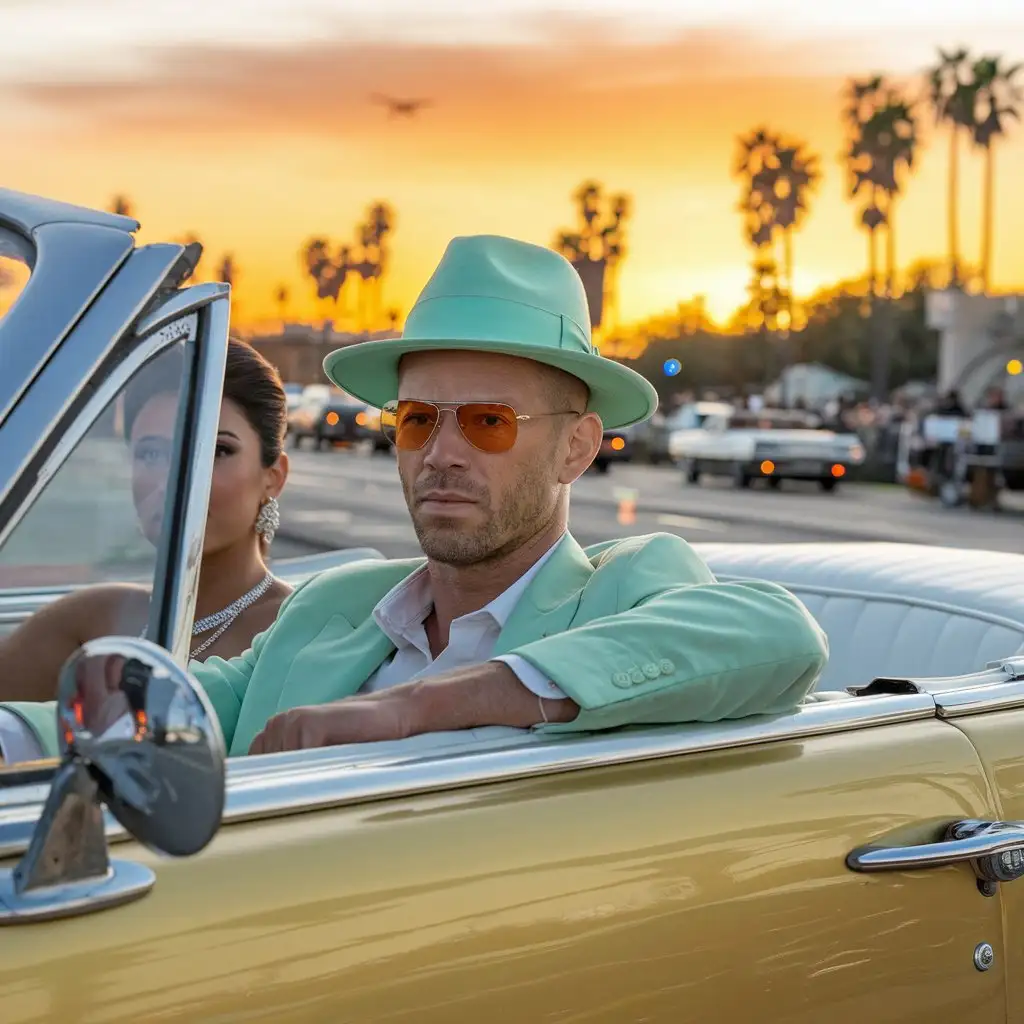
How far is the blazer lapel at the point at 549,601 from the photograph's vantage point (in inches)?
99.3

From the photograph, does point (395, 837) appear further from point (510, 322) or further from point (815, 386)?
point (815, 386)

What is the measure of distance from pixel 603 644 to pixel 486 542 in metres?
0.49

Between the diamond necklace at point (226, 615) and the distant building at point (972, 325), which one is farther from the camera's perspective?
the distant building at point (972, 325)

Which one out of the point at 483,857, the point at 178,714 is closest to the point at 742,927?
the point at 483,857

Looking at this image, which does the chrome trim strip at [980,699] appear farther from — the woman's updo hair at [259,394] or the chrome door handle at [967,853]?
the woman's updo hair at [259,394]

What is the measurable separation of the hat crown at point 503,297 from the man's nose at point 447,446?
0.13 m

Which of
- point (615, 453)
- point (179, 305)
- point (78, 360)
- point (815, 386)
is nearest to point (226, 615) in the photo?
point (179, 305)

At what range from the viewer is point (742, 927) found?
6.48ft

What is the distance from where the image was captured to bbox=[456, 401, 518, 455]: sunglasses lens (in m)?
2.57

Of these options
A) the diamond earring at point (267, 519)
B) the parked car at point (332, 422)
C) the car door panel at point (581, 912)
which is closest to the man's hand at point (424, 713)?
the car door panel at point (581, 912)

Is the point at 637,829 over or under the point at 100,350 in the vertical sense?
under

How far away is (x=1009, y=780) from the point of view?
2387mm

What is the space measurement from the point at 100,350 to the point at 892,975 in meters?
1.19

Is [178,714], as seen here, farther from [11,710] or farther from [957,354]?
[957,354]
